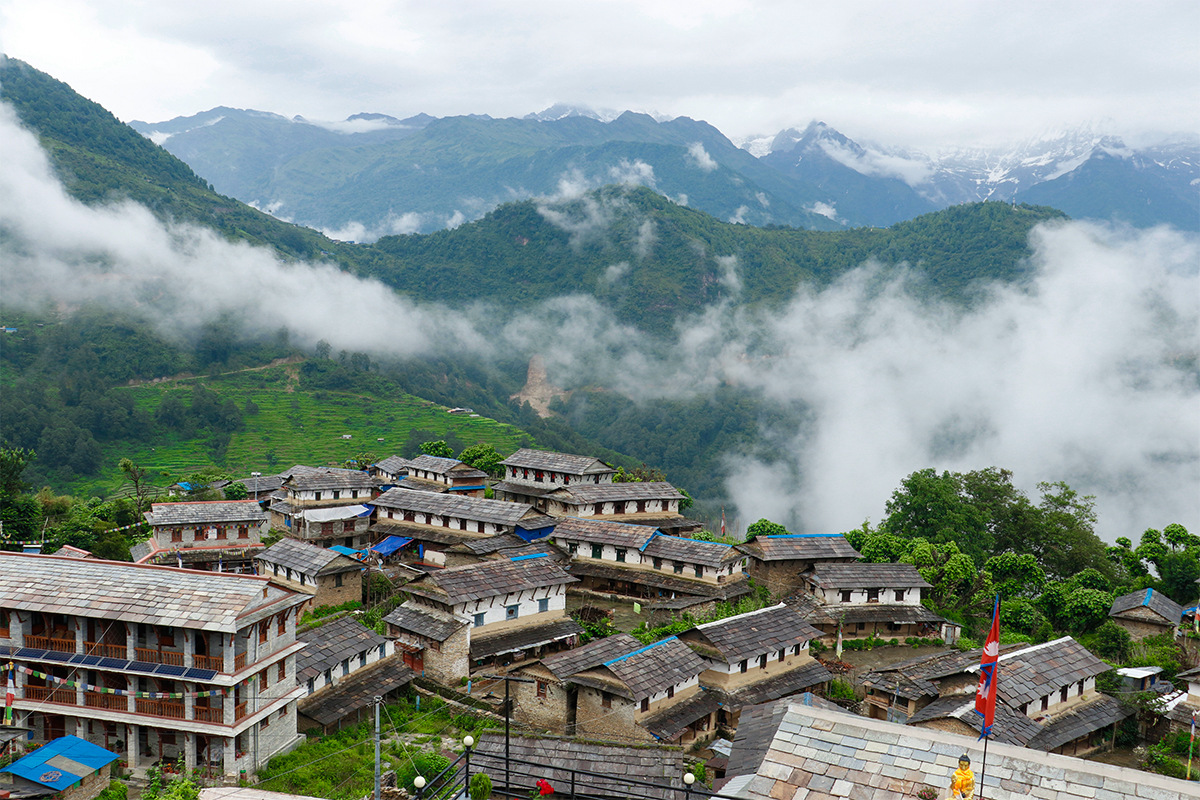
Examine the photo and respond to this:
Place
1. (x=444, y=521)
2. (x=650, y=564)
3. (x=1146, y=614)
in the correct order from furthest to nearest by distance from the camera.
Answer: (x=444, y=521)
(x=650, y=564)
(x=1146, y=614)

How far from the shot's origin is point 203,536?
61156mm

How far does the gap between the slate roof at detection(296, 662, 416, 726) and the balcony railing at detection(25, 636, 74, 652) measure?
31.1 feet

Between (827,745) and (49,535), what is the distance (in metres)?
58.9

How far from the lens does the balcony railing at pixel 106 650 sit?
1283 inches

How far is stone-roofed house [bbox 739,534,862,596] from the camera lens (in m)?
58.9

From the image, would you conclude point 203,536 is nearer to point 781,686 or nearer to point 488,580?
point 488,580

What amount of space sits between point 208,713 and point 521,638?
17.9 m

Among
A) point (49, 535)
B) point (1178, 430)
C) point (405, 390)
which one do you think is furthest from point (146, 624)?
point (1178, 430)

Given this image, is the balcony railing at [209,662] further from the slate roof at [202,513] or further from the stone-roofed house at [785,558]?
the stone-roofed house at [785,558]

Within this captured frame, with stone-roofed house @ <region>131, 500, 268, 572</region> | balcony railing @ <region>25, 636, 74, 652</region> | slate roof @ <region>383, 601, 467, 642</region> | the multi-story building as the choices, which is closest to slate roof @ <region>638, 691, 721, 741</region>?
slate roof @ <region>383, 601, 467, 642</region>

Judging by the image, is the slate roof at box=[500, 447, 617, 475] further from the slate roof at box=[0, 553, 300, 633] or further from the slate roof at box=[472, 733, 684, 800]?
the slate roof at box=[472, 733, 684, 800]

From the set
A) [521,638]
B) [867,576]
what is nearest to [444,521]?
[521,638]

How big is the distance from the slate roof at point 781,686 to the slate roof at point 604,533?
15.9 metres

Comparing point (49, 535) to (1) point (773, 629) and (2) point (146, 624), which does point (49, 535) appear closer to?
(2) point (146, 624)
